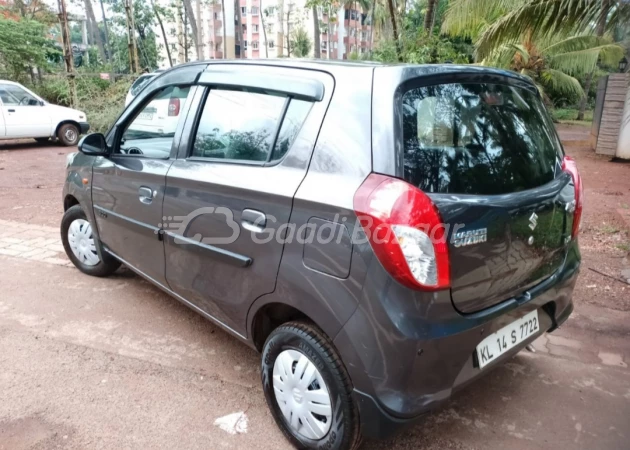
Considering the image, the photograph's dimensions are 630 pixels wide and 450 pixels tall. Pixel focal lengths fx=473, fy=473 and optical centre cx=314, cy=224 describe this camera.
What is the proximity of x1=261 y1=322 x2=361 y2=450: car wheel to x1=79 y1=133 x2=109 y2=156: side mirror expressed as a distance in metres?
1.99

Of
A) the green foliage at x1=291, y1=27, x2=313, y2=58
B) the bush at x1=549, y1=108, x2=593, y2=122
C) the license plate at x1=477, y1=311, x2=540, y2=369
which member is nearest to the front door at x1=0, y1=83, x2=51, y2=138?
the license plate at x1=477, y1=311, x2=540, y2=369

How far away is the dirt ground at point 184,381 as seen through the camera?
2.33 metres

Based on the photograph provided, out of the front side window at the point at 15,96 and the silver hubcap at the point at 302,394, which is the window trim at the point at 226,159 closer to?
the silver hubcap at the point at 302,394

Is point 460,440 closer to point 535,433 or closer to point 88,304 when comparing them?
point 535,433

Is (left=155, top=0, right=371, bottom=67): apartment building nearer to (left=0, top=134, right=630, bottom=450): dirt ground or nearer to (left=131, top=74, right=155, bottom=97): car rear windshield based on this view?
(left=131, top=74, right=155, bottom=97): car rear windshield

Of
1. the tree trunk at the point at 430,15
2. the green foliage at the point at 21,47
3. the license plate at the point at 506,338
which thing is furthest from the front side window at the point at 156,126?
the green foliage at the point at 21,47

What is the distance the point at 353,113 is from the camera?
1944mm

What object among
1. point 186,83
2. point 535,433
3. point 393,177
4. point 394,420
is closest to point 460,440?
point 535,433

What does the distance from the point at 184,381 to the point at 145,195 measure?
1157mm

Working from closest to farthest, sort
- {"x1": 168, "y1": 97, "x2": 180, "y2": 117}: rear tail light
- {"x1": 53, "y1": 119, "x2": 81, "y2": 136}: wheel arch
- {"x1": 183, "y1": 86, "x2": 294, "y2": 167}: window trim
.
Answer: {"x1": 183, "y1": 86, "x2": 294, "y2": 167}: window trim
{"x1": 168, "y1": 97, "x2": 180, "y2": 117}: rear tail light
{"x1": 53, "y1": 119, "x2": 81, "y2": 136}: wheel arch

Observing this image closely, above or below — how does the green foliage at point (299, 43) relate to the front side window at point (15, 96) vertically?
above

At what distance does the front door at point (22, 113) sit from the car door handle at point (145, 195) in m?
10.8

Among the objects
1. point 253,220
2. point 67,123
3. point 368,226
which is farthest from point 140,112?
point 67,123

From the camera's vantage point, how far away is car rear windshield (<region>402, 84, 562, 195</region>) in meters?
1.87
